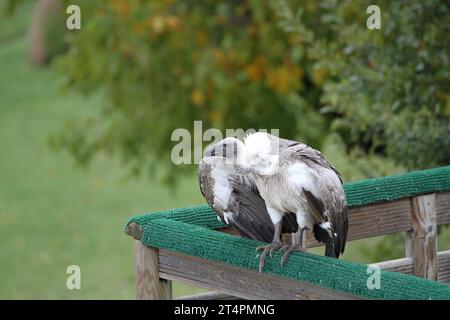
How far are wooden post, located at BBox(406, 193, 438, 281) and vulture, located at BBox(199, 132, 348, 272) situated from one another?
21.0 inches

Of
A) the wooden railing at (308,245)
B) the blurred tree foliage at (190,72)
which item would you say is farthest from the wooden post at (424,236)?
the blurred tree foliage at (190,72)

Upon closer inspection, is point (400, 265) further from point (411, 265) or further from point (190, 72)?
point (190, 72)

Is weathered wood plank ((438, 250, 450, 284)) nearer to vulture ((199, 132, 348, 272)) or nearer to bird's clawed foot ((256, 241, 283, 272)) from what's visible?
vulture ((199, 132, 348, 272))

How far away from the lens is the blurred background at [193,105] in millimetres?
6051

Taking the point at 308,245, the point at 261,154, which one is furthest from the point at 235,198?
the point at 308,245

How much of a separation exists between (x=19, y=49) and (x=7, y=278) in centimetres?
1397

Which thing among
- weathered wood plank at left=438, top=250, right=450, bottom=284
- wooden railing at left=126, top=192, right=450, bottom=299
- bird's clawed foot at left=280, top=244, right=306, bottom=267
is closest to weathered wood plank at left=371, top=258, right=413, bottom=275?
wooden railing at left=126, top=192, right=450, bottom=299

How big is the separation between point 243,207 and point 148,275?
530 millimetres

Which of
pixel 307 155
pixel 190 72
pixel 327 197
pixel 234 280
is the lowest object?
pixel 234 280

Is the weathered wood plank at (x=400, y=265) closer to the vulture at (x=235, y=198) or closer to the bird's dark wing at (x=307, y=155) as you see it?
the vulture at (x=235, y=198)

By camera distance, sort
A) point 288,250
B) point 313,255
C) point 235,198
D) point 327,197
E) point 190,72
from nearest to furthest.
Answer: point 313,255 → point 288,250 → point 327,197 → point 235,198 → point 190,72

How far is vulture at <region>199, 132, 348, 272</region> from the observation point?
3.71 m

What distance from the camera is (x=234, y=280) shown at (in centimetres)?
362

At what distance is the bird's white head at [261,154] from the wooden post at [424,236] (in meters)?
0.93
